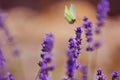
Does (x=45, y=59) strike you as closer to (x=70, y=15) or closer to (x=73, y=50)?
(x=73, y=50)

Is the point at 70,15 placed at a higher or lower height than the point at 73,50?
higher

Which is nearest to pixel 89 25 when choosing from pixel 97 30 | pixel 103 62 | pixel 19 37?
pixel 97 30

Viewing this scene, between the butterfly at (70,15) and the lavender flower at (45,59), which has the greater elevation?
the butterfly at (70,15)

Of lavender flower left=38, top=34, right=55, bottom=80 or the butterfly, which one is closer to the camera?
lavender flower left=38, top=34, right=55, bottom=80

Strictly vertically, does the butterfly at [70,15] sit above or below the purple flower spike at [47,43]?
above

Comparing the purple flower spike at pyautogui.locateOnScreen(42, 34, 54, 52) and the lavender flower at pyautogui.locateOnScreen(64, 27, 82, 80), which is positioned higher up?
the purple flower spike at pyautogui.locateOnScreen(42, 34, 54, 52)

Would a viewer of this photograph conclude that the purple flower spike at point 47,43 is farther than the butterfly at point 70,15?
No

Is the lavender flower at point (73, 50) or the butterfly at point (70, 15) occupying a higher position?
the butterfly at point (70, 15)

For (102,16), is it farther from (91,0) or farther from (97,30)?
(91,0)

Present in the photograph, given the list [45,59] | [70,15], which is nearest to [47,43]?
[45,59]

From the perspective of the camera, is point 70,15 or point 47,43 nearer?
point 47,43

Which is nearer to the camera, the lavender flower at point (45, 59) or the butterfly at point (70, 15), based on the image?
the lavender flower at point (45, 59)
